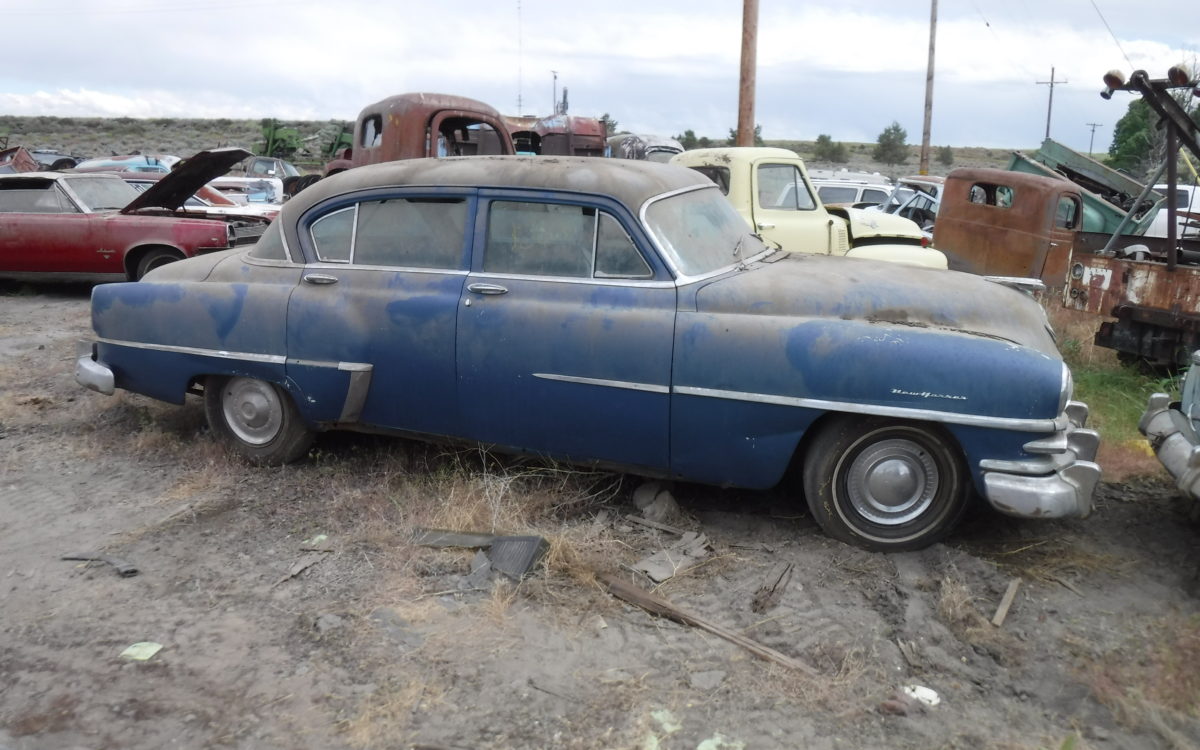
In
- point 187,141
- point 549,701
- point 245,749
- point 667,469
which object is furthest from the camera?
point 187,141

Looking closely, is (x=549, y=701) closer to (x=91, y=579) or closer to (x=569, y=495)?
(x=569, y=495)

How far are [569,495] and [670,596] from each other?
3.26 ft

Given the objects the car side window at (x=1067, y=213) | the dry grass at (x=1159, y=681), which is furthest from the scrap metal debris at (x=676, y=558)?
the car side window at (x=1067, y=213)

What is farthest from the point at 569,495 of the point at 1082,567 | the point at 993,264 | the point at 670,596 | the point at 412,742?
the point at 993,264

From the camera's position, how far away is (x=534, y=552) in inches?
154

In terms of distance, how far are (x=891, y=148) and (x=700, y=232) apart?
46.6 meters

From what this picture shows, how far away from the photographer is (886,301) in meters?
4.11

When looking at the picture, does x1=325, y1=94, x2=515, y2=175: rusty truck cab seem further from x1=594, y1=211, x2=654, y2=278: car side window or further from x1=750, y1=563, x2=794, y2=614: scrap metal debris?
x1=750, y1=563, x2=794, y2=614: scrap metal debris

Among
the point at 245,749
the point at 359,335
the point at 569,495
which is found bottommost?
the point at 245,749

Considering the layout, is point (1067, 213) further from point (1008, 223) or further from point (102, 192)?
point (102, 192)

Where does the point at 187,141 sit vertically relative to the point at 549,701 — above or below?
above

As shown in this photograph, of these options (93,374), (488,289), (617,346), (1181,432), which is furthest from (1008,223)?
(93,374)

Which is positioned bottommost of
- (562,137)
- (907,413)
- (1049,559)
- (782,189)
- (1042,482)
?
(1049,559)

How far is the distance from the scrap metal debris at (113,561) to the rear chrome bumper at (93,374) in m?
1.48
